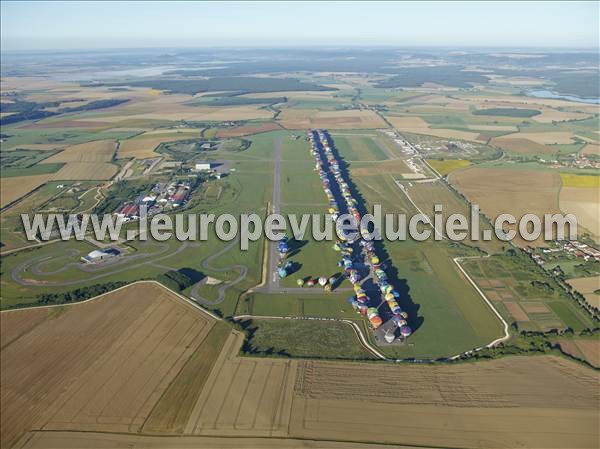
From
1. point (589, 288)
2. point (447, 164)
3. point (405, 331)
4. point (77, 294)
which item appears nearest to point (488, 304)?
point (405, 331)

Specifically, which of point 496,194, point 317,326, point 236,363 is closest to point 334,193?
point 496,194

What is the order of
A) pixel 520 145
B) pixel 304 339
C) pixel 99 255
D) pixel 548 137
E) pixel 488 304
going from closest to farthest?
pixel 304 339 → pixel 488 304 → pixel 99 255 → pixel 520 145 → pixel 548 137

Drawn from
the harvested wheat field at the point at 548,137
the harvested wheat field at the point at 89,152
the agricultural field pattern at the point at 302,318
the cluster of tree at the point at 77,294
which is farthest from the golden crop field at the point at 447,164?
the harvested wheat field at the point at 89,152

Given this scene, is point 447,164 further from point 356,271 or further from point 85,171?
point 85,171

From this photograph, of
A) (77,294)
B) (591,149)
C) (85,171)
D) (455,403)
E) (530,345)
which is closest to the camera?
(455,403)

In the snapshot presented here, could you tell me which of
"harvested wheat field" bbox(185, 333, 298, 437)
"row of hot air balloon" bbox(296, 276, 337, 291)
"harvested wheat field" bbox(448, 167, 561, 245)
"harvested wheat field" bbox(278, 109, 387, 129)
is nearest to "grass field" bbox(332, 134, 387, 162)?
"harvested wheat field" bbox(278, 109, 387, 129)

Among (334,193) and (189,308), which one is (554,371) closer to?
(189,308)

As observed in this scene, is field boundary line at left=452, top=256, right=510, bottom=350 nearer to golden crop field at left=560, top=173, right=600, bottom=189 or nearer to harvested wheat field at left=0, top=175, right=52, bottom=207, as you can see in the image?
golden crop field at left=560, top=173, right=600, bottom=189
